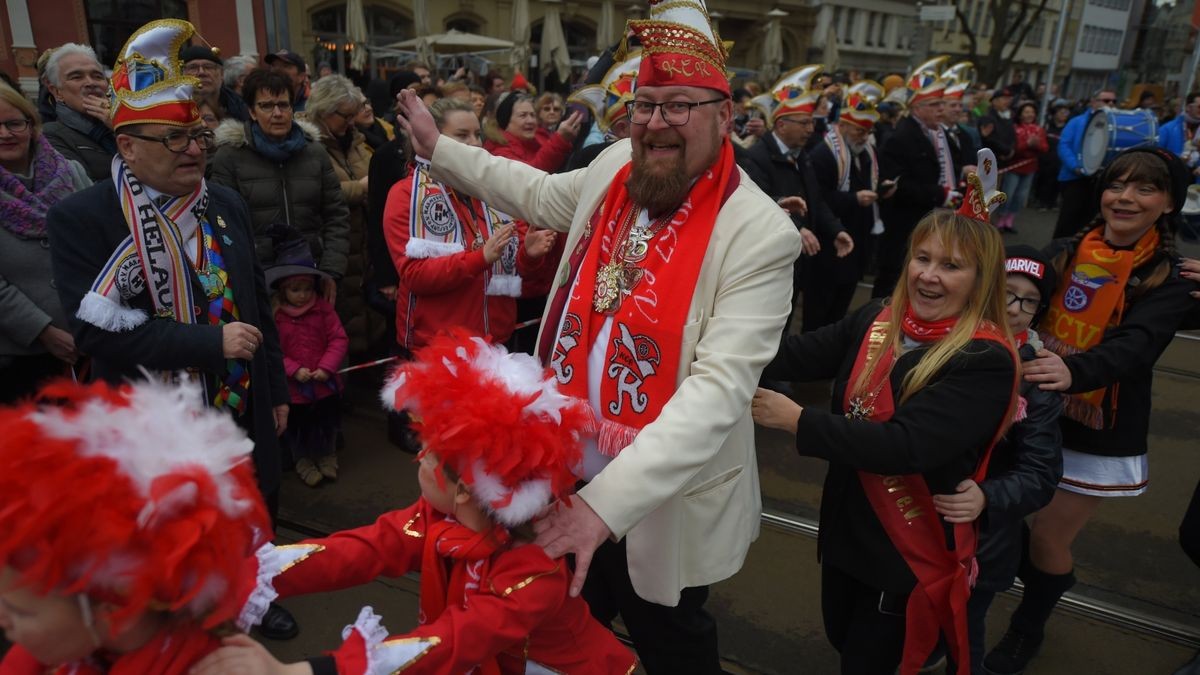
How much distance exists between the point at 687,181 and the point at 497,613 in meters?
1.16

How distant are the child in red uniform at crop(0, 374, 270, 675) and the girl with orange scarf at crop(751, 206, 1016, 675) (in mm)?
1437

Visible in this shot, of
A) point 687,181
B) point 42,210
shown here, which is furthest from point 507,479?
point 42,210

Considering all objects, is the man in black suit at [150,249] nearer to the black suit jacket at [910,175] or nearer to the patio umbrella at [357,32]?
the black suit jacket at [910,175]

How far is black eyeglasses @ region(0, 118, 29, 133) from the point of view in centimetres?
292

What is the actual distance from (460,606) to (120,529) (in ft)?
2.73

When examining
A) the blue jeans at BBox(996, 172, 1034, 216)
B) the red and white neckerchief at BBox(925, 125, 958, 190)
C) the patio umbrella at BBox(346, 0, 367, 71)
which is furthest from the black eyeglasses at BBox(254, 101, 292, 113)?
the patio umbrella at BBox(346, 0, 367, 71)

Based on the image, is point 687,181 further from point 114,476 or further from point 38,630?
point 38,630

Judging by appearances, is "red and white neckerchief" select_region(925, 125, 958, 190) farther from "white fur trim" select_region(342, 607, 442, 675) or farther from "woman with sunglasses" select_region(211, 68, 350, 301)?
"white fur trim" select_region(342, 607, 442, 675)

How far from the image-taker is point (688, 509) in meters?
2.03

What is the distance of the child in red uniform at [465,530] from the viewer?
1.47m

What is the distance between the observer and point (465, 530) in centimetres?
170

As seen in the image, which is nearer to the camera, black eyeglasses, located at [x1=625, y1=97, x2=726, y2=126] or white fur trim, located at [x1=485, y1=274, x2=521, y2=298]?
black eyeglasses, located at [x1=625, y1=97, x2=726, y2=126]

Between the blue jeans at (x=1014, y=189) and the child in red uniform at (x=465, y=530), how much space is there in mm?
11793

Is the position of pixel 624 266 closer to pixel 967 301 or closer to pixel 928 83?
pixel 967 301
